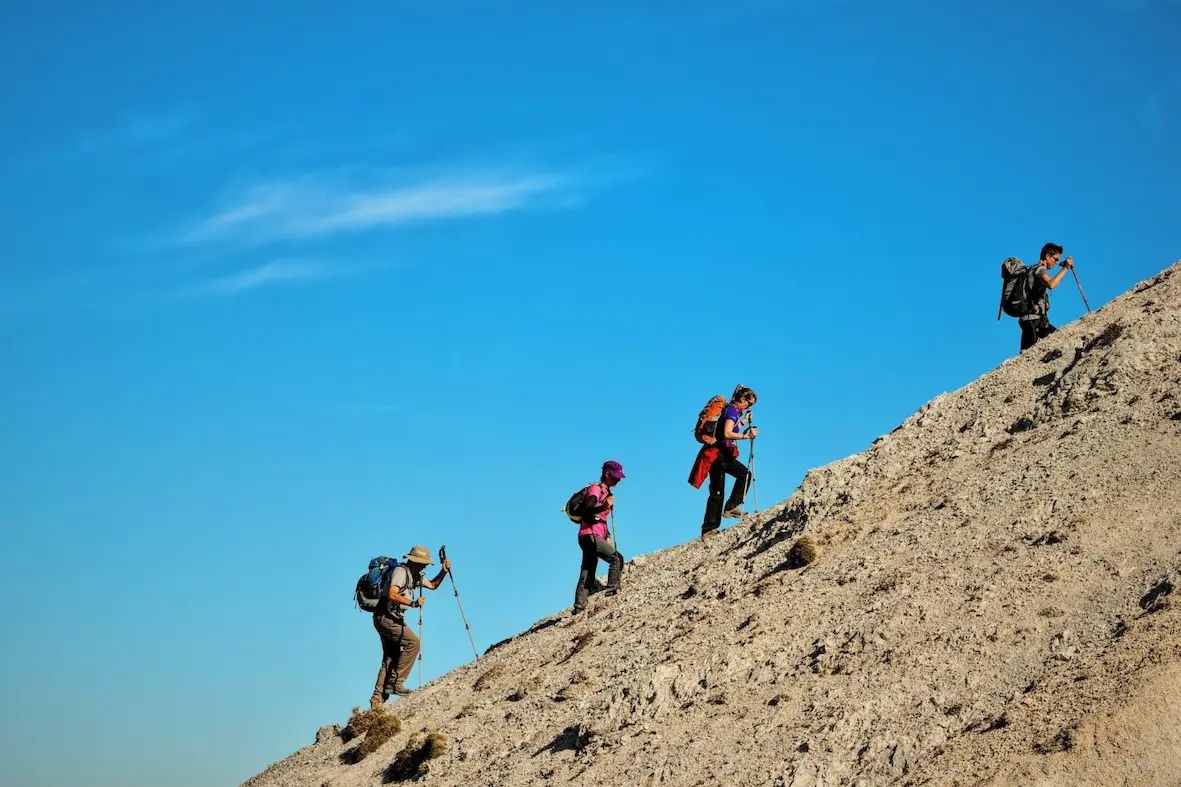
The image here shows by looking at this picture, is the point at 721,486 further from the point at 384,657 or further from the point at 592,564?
the point at 384,657

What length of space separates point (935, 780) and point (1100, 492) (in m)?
6.54

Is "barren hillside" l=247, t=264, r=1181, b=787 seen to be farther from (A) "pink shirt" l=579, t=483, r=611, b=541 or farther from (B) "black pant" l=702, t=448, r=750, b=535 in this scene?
(A) "pink shirt" l=579, t=483, r=611, b=541

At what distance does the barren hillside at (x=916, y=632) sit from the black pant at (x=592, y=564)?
49cm

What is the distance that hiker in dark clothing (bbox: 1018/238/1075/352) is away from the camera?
25.5m

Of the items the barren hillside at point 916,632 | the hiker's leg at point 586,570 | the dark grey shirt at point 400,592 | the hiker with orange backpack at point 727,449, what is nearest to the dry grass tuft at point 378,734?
the barren hillside at point 916,632

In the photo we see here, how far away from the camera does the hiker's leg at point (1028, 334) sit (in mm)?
26484

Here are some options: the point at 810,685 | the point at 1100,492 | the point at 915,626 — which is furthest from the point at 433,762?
the point at 1100,492

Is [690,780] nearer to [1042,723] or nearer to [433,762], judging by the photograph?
[1042,723]

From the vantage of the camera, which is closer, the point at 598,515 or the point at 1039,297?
the point at 598,515

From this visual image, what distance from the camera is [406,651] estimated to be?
1013 inches

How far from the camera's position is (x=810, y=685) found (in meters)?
18.1

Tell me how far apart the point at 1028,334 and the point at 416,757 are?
1442cm

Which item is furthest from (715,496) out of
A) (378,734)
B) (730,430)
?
(378,734)

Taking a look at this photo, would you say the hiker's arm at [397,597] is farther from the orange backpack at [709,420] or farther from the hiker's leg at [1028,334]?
the hiker's leg at [1028,334]
